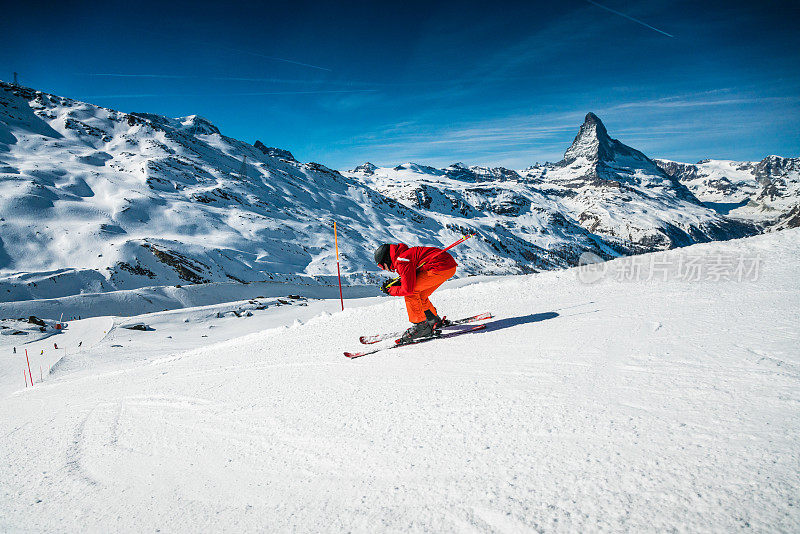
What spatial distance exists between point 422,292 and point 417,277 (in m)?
0.33

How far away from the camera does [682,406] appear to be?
98.4 inches

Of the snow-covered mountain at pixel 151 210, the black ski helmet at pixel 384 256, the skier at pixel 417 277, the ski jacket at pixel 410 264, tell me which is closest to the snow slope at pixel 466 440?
the skier at pixel 417 277

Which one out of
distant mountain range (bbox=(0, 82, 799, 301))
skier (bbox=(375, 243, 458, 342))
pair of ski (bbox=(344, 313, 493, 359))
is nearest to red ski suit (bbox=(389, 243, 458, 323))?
skier (bbox=(375, 243, 458, 342))

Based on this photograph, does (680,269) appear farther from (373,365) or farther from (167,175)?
(167,175)

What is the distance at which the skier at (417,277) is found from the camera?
5.81m

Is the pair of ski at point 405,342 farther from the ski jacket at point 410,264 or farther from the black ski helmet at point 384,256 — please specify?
the black ski helmet at point 384,256

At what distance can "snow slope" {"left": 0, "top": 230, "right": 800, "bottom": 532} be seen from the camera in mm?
1772

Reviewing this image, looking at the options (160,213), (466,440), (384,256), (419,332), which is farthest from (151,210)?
(466,440)

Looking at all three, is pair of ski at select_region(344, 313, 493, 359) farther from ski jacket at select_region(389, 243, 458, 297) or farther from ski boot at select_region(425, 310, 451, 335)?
ski jacket at select_region(389, 243, 458, 297)

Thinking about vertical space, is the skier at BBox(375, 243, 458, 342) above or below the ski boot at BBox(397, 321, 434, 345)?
above

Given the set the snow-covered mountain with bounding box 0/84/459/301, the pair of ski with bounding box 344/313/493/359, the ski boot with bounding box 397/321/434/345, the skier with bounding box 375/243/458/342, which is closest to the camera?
the pair of ski with bounding box 344/313/493/359

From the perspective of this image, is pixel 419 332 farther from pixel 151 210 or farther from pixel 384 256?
pixel 151 210

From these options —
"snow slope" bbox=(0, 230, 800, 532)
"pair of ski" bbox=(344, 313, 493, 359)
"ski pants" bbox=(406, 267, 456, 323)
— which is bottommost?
"pair of ski" bbox=(344, 313, 493, 359)

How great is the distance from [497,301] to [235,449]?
6.55 meters
